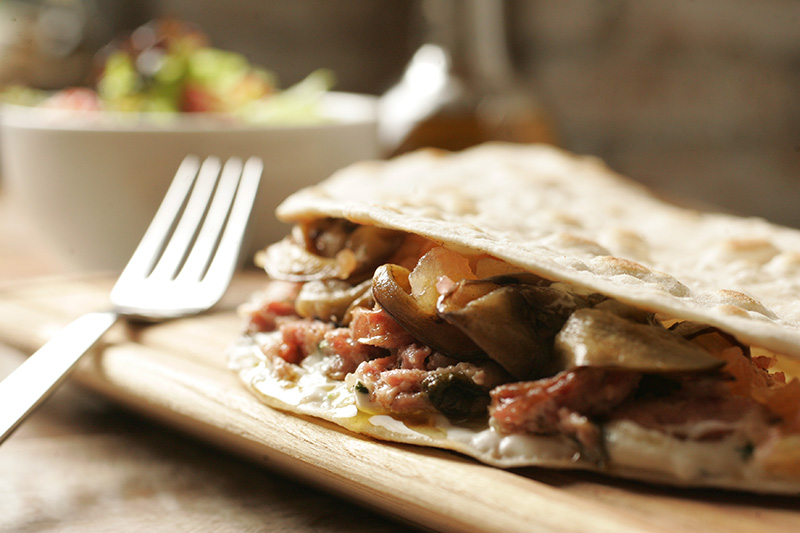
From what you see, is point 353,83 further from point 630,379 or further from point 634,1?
point 630,379

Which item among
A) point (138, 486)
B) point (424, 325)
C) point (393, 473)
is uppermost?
point (424, 325)

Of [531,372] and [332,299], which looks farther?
[332,299]

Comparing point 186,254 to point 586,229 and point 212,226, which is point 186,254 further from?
point 586,229

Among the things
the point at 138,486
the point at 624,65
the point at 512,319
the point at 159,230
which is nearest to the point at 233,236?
the point at 159,230

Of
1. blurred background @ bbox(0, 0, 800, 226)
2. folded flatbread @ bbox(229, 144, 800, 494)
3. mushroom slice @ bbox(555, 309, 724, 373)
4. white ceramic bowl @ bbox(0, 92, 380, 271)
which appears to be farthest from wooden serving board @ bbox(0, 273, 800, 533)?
blurred background @ bbox(0, 0, 800, 226)

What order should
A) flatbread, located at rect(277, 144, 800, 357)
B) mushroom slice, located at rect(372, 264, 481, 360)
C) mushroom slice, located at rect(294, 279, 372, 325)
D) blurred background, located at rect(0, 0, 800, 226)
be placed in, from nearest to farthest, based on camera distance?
flatbread, located at rect(277, 144, 800, 357), mushroom slice, located at rect(372, 264, 481, 360), mushroom slice, located at rect(294, 279, 372, 325), blurred background, located at rect(0, 0, 800, 226)

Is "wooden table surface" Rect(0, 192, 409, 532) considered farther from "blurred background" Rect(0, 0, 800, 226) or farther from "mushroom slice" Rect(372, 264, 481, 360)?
"blurred background" Rect(0, 0, 800, 226)

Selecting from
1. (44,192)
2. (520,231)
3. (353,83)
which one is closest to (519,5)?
(353,83)

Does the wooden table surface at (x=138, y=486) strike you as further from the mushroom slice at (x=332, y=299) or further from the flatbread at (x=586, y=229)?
the flatbread at (x=586, y=229)
